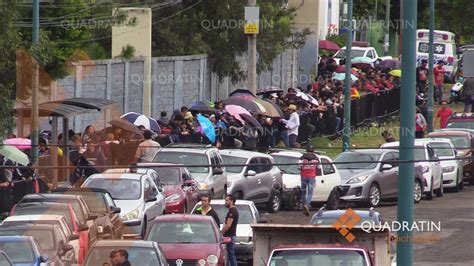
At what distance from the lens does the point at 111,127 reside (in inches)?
1346

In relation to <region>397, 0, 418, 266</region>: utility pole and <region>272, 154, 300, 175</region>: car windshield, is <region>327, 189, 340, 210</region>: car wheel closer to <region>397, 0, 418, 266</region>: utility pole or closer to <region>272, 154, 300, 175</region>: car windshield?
<region>272, 154, 300, 175</region>: car windshield

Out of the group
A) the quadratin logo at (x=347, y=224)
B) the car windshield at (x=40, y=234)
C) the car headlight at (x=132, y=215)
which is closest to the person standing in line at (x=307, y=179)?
the car headlight at (x=132, y=215)

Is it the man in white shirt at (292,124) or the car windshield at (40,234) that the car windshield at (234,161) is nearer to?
the man in white shirt at (292,124)

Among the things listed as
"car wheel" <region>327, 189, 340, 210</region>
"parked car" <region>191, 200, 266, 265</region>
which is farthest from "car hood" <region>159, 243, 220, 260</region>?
"car wheel" <region>327, 189, 340, 210</region>

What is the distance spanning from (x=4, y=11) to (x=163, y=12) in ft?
84.0

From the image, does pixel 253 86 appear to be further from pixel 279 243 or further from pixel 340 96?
pixel 279 243

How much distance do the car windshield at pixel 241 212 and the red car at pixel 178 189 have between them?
7.72 ft

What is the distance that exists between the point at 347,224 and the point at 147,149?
1115cm

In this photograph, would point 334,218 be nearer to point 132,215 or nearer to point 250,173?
point 132,215

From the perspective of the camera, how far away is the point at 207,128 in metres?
37.3

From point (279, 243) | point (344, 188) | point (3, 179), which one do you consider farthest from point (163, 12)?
point (279, 243)

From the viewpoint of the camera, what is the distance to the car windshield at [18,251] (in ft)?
70.5

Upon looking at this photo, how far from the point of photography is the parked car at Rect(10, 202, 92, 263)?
978 inches

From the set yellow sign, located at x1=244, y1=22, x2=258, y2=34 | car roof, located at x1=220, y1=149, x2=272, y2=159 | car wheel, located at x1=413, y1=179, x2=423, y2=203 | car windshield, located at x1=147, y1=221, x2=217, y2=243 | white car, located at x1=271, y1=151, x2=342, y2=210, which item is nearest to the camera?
car windshield, located at x1=147, y1=221, x2=217, y2=243
